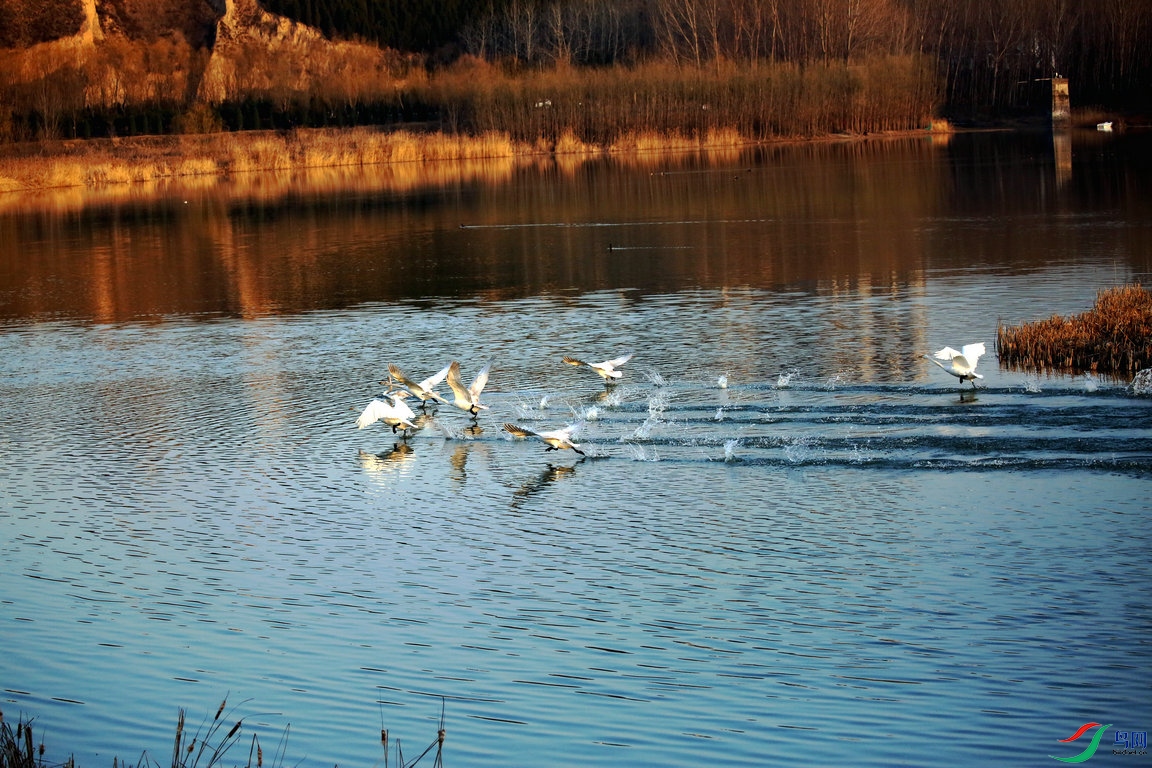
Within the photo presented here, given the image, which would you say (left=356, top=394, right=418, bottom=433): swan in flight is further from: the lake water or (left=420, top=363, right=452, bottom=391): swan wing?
(left=420, top=363, right=452, bottom=391): swan wing

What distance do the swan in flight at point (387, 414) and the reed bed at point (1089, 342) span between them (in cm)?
614

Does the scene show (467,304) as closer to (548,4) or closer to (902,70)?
(902,70)

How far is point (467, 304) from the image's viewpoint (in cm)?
2139

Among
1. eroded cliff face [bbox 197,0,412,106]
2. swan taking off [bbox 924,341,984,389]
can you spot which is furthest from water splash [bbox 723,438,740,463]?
eroded cliff face [bbox 197,0,412,106]

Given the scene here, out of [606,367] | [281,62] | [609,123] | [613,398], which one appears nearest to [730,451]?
[613,398]

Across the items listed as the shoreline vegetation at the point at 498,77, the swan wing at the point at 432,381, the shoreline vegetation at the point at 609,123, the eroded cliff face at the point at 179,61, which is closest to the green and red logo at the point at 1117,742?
the swan wing at the point at 432,381

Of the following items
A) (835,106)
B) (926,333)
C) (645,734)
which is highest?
(835,106)

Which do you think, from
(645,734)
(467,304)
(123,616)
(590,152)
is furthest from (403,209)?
(645,734)

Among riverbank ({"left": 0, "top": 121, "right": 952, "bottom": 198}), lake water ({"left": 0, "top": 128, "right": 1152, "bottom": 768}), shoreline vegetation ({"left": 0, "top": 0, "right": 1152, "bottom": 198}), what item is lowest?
lake water ({"left": 0, "top": 128, "right": 1152, "bottom": 768})

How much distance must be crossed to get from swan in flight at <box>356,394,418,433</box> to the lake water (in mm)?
202

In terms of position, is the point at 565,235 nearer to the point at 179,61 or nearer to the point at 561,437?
the point at 561,437

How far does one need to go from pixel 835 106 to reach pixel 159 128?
31.7 m

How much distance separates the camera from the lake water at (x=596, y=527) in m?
6.96

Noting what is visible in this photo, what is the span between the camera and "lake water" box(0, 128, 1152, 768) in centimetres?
696
